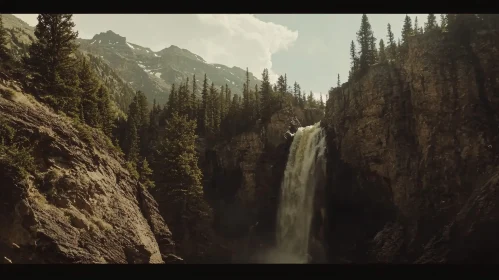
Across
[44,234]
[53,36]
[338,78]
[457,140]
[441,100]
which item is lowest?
[44,234]

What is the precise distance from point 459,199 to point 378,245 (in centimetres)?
989

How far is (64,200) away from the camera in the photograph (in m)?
21.6

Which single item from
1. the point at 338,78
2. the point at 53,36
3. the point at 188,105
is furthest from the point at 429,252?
the point at 338,78

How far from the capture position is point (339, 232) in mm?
48656

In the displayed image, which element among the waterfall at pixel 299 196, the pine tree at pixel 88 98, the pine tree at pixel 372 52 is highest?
the pine tree at pixel 372 52

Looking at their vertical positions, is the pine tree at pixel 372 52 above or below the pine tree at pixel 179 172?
above

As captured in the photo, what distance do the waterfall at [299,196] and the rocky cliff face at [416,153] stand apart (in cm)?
242

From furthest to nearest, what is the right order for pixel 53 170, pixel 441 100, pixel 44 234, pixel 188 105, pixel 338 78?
pixel 338 78 → pixel 188 105 → pixel 441 100 → pixel 53 170 → pixel 44 234

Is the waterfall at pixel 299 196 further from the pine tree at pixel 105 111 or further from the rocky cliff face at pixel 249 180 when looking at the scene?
the pine tree at pixel 105 111

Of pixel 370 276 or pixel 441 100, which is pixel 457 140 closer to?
pixel 441 100

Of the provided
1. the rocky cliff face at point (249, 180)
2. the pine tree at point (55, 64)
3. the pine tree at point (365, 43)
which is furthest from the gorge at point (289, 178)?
the pine tree at point (365, 43)

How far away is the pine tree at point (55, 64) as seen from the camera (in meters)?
28.5

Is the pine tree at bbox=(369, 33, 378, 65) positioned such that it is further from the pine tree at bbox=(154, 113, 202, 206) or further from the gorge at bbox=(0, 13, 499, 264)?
the pine tree at bbox=(154, 113, 202, 206)

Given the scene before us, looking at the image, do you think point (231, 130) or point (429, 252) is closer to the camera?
point (429, 252)
